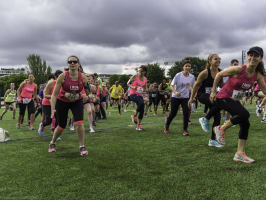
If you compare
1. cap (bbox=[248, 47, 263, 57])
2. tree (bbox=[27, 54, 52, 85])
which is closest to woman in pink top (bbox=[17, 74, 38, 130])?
cap (bbox=[248, 47, 263, 57])

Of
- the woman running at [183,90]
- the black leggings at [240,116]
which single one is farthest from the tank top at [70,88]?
the woman running at [183,90]

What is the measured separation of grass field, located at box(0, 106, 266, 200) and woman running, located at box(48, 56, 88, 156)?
0.66 metres

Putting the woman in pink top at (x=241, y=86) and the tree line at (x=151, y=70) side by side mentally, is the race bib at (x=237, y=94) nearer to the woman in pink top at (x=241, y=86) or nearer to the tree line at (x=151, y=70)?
the woman in pink top at (x=241, y=86)

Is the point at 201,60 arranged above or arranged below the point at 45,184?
above

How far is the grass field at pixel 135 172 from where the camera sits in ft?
9.72

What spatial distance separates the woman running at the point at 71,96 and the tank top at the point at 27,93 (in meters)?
4.78

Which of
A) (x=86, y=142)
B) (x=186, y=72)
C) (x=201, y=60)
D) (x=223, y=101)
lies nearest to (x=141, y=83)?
(x=186, y=72)

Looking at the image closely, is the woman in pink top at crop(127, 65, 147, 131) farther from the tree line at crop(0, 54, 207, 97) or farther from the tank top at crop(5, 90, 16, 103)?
the tree line at crop(0, 54, 207, 97)

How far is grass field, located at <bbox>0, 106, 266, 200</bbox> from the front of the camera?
296 cm

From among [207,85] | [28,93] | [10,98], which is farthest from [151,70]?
[207,85]

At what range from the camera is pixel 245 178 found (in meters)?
3.31

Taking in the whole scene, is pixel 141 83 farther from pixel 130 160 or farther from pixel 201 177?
pixel 201 177

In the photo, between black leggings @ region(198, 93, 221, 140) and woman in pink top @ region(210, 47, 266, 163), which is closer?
woman in pink top @ region(210, 47, 266, 163)

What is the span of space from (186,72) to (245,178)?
4.21 m
